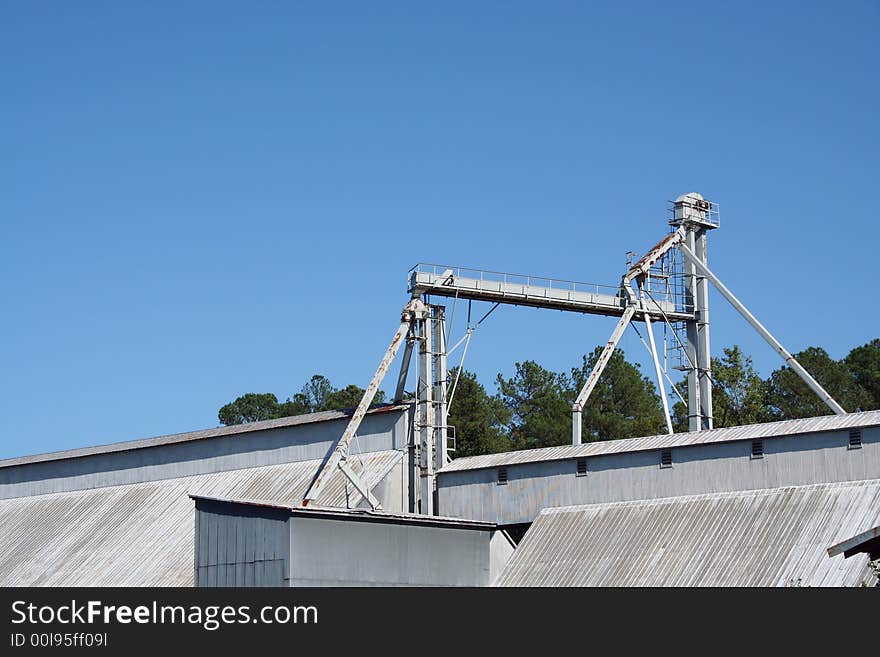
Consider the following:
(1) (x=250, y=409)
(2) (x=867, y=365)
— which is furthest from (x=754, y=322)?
(1) (x=250, y=409)

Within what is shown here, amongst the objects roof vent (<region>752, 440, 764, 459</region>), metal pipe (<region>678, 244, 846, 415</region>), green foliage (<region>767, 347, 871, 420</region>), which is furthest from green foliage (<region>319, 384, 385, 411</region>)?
roof vent (<region>752, 440, 764, 459</region>)

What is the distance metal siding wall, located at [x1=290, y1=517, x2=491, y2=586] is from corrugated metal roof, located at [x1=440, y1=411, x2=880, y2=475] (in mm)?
3541

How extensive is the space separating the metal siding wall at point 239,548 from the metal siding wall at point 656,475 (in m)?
11.6

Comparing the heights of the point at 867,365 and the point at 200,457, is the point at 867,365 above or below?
above

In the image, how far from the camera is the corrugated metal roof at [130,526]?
59594mm

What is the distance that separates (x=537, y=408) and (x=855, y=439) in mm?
71468

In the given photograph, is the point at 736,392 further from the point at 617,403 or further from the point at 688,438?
the point at 688,438

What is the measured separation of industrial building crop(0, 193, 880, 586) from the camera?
45406mm

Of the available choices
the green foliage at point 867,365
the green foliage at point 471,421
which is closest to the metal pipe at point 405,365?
the green foliage at point 471,421

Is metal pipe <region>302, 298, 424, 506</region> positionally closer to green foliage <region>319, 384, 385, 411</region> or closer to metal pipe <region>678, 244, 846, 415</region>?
metal pipe <region>678, 244, 846, 415</region>

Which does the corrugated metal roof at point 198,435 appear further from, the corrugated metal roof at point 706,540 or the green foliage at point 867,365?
the green foliage at point 867,365

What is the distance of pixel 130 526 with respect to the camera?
66.8m
